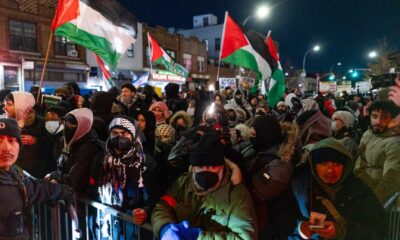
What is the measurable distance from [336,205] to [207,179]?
1030mm

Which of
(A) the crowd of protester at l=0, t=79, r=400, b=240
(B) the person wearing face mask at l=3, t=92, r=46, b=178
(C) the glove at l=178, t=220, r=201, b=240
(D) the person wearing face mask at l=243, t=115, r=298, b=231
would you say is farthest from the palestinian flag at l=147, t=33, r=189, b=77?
(C) the glove at l=178, t=220, r=201, b=240

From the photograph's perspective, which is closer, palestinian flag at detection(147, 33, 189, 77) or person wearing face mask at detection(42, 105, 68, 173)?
person wearing face mask at detection(42, 105, 68, 173)

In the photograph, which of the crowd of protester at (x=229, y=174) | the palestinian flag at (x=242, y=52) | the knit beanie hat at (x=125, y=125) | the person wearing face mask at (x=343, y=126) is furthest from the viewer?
the palestinian flag at (x=242, y=52)

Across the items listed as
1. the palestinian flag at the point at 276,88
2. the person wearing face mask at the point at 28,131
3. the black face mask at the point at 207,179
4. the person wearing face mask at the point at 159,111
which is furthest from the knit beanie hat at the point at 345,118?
the person wearing face mask at the point at 28,131

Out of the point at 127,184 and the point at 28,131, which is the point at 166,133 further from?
the point at 28,131

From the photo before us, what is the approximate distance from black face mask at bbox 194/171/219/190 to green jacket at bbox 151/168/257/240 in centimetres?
6

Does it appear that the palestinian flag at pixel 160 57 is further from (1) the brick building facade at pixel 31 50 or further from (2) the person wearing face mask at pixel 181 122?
(1) the brick building facade at pixel 31 50

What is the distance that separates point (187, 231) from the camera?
246cm

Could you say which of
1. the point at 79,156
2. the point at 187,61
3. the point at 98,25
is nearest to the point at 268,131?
the point at 79,156

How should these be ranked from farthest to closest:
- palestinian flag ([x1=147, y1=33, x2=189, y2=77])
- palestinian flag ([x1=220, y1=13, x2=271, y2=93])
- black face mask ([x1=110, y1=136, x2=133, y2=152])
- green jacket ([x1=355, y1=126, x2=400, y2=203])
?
1. palestinian flag ([x1=147, y1=33, x2=189, y2=77])
2. palestinian flag ([x1=220, y1=13, x2=271, y2=93])
3. green jacket ([x1=355, y1=126, x2=400, y2=203])
4. black face mask ([x1=110, y1=136, x2=133, y2=152])

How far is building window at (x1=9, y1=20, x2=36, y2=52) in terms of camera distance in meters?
22.0

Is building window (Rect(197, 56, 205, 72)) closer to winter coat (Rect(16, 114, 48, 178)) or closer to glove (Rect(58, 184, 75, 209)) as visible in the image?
winter coat (Rect(16, 114, 48, 178))

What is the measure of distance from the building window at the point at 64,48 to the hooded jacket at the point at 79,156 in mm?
23156

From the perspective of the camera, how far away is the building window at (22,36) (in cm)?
2205
